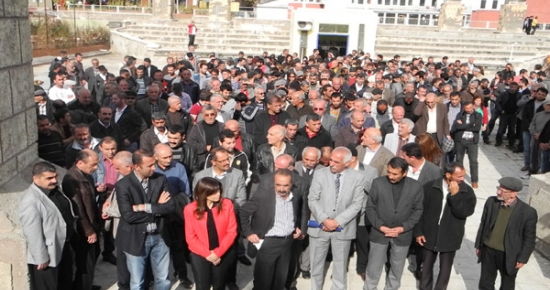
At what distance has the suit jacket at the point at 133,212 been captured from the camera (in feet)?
14.7

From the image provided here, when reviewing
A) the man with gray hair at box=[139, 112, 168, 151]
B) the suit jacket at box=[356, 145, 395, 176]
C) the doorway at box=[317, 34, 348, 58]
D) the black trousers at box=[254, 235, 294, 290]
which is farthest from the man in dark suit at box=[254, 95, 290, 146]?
the doorway at box=[317, 34, 348, 58]

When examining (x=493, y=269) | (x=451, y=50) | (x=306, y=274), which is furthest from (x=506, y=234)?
(x=451, y=50)

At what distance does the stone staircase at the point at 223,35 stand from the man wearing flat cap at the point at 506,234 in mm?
20522

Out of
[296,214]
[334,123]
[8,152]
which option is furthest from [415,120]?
[8,152]

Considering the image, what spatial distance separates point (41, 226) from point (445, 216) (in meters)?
3.95

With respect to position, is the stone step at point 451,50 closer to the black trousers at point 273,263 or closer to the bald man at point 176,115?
the bald man at point 176,115

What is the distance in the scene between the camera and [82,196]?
4.77m

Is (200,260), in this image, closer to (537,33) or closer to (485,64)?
(485,64)

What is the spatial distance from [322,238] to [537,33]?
105ft

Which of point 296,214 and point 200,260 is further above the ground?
point 296,214

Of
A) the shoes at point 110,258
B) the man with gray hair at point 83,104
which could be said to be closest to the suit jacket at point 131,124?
the man with gray hair at point 83,104

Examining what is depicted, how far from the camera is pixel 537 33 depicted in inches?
1220

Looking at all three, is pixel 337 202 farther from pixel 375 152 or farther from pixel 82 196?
pixel 82 196

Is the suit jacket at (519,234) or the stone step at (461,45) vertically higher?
the stone step at (461,45)
